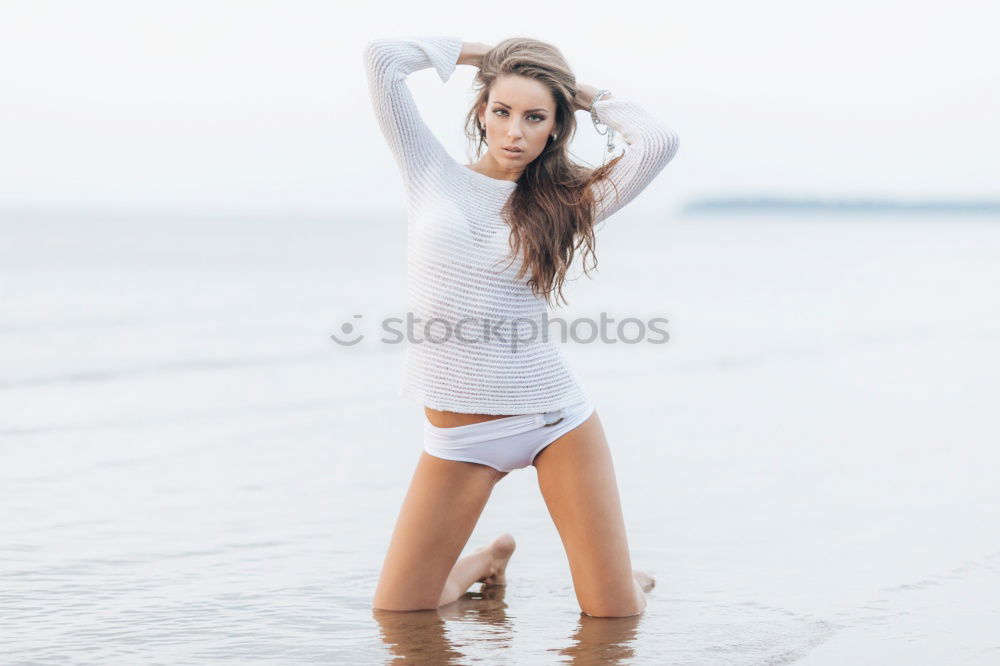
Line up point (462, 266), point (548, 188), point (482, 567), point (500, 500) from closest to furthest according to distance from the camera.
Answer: point (462, 266) < point (548, 188) < point (482, 567) < point (500, 500)

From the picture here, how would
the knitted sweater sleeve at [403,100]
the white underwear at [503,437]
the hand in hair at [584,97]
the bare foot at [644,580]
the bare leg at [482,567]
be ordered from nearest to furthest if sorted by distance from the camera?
the knitted sweater sleeve at [403,100] < the white underwear at [503,437] < the hand in hair at [584,97] < the bare leg at [482,567] < the bare foot at [644,580]

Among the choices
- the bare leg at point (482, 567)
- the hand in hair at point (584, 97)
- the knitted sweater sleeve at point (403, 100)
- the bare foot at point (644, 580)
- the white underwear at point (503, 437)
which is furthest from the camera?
the bare foot at point (644, 580)

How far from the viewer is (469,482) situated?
4.39 m

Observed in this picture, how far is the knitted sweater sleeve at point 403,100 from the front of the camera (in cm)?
418

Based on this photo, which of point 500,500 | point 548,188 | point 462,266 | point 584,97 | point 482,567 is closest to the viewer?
point 462,266

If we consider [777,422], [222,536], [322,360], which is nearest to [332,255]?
[322,360]

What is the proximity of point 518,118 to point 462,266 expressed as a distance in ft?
1.80

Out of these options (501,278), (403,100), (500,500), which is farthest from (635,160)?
(500,500)

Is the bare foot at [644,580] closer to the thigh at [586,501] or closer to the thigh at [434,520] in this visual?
the thigh at [586,501]

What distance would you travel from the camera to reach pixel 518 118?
4199mm

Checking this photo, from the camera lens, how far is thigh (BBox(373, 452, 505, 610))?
4383 millimetres

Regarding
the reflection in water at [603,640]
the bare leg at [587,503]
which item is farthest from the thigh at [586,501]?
the reflection in water at [603,640]

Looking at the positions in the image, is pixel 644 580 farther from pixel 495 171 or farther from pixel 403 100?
pixel 403 100

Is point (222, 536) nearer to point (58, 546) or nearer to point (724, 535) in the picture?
point (58, 546)
